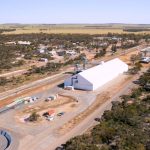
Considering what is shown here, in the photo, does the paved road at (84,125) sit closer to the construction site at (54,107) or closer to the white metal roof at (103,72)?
the construction site at (54,107)

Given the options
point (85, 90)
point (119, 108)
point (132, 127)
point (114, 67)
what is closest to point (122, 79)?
point (114, 67)

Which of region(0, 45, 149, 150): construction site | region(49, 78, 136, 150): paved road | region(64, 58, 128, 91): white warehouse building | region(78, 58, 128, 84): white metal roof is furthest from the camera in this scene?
region(78, 58, 128, 84): white metal roof

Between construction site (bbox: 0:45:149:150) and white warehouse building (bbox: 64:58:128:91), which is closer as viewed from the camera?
construction site (bbox: 0:45:149:150)

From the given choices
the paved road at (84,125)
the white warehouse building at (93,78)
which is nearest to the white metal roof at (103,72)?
the white warehouse building at (93,78)

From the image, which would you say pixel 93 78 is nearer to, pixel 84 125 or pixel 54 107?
pixel 54 107

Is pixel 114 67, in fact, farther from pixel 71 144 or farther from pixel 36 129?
pixel 71 144

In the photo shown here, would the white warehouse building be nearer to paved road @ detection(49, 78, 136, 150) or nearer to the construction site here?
the construction site

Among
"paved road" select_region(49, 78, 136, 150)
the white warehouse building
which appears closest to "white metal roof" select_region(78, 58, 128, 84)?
the white warehouse building

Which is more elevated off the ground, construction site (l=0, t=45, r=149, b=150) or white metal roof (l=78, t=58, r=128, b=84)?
white metal roof (l=78, t=58, r=128, b=84)
